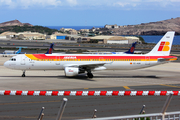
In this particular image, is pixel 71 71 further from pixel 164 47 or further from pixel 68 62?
pixel 164 47

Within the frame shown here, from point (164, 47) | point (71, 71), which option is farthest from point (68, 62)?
point (164, 47)

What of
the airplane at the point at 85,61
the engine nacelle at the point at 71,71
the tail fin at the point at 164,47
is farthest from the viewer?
the tail fin at the point at 164,47

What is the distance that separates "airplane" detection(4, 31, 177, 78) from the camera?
1422 inches

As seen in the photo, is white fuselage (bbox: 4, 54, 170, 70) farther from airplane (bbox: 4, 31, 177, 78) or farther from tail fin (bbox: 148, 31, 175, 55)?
tail fin (bbox: 148, 31, 175, 55)

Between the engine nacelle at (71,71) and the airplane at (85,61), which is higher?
the airplane at (85,61)

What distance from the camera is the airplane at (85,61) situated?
119 ft

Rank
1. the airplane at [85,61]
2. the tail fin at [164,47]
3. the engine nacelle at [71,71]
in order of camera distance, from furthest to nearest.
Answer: the tail fin at [164,47] → the airplane at [85,61] → the engine nacelle at [71,71]

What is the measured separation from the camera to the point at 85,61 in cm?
3738

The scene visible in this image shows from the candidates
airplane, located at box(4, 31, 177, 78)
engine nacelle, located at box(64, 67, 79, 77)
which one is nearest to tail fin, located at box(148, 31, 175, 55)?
airplane, located at box(4, 31, 177, 78)

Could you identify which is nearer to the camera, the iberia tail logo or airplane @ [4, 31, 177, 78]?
airplane @ [4, 31, 177, 78]

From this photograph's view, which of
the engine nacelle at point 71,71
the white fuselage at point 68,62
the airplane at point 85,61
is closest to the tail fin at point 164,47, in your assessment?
the airplane at point 85,61

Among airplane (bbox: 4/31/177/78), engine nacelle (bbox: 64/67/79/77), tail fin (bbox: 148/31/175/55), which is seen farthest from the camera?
tail fin (bbox: 148/31/175/55)

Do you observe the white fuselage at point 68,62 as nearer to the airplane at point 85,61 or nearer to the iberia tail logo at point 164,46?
the airplane at point 85,61

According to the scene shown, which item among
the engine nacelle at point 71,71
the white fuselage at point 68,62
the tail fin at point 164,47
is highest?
the tail fin at point 164,47
